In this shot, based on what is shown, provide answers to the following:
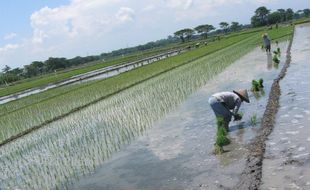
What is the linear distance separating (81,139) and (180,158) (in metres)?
3.91

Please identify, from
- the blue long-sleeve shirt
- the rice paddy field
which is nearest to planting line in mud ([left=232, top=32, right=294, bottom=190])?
the blue long-sleeve shirt

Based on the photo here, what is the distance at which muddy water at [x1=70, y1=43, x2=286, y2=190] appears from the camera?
6438 mm

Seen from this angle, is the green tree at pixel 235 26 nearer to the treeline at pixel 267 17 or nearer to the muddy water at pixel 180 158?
the treeline at pixel 267 17

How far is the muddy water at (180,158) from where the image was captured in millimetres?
6438

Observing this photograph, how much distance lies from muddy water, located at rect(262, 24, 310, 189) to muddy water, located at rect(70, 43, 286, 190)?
1.63ft

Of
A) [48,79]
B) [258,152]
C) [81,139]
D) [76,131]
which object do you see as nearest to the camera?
[258,152]

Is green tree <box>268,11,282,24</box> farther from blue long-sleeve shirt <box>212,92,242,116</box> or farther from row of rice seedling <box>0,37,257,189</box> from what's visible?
blue long-sleeve shirt <box>212,92,242,116</box>

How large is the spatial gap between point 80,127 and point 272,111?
593cm

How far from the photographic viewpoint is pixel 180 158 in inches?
298

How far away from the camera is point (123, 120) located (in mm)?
11727

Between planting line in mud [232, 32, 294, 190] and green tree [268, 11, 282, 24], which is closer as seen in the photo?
planting line in mud [232, 32, 294, 190]

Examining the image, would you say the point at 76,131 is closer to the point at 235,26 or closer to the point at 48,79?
the point at 48,79

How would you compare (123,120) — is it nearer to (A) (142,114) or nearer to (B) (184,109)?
(A) (142,114)

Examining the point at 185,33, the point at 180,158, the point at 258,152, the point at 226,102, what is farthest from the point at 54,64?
the point at 258,152
